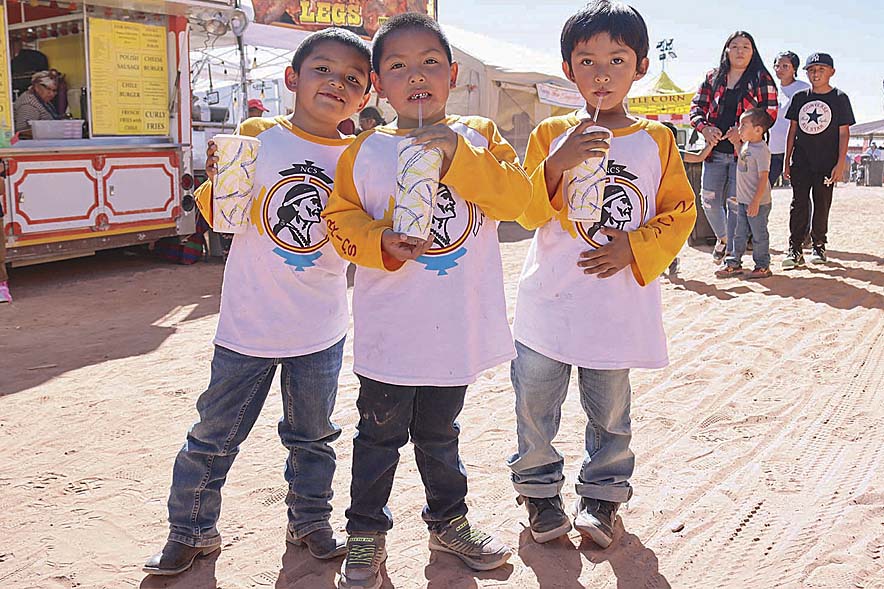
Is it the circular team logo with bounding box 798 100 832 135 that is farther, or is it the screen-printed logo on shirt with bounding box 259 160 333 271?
the circular team logo with bounding box 798 100 832 135

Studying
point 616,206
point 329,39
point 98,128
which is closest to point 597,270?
point 616,206

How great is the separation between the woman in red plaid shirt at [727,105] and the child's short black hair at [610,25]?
514cm

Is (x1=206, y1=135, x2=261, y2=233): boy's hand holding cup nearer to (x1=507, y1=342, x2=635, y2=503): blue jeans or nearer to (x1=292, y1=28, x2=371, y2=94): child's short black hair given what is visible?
(x1=292, y1=28, x2=371, y2=94): child's short black hair

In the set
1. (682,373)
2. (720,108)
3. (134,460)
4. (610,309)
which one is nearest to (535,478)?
(610,309)

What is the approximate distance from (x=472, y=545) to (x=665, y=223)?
3.82 feet

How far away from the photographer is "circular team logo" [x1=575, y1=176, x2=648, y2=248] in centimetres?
251

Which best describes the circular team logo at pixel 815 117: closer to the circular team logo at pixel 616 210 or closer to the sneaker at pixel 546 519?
the circular team logo at pixel 616 210

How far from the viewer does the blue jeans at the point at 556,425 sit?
2.63 metres

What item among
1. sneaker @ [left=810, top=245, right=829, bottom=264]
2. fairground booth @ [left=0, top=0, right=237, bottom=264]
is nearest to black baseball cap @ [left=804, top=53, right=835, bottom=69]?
sneaker @ [left=810, top=245, right=829, bottom=264]

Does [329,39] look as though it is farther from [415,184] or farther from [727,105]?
[727,105]

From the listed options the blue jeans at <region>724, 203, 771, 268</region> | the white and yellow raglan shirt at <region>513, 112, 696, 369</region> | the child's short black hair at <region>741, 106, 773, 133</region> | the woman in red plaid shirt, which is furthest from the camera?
the blue jeans at <region>724, 203, 771, 268</region>

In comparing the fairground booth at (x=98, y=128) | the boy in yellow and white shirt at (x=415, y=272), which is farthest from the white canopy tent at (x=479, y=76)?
→ the boy in yellow and white shirt at (x=415, y=272)

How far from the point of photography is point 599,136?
7.50 feet

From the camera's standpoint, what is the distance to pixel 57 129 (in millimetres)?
7875
